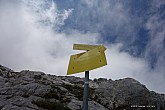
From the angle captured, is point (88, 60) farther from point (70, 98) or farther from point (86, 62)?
point (70, 98)

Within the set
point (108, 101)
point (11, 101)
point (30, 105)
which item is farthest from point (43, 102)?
point (108, 101)

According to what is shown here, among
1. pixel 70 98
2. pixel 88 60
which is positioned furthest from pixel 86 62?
pixel 70 98

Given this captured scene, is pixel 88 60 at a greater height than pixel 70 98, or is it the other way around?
pixel 70 98

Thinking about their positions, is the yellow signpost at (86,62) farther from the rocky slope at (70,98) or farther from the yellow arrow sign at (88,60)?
the rocky slope at (70,98)

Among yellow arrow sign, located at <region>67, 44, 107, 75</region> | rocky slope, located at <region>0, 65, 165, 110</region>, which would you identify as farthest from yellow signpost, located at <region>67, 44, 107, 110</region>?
rocky slope, located at <region>0, 65, 165, 110</region>

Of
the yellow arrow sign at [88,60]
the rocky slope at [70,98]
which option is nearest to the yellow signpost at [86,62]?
the yellow arrow sign at [88,60]

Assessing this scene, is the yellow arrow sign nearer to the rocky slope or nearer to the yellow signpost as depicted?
the yellow signpost

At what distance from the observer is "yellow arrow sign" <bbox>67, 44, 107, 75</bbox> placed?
468cm

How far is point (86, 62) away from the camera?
480 centimetres

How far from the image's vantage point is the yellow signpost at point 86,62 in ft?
15.4

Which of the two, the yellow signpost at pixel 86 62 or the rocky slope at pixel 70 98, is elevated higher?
the rocky slope at pixel 70 98

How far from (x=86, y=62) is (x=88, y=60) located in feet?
0.19

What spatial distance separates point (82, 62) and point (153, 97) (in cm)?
2351

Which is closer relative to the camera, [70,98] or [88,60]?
[88,60]
